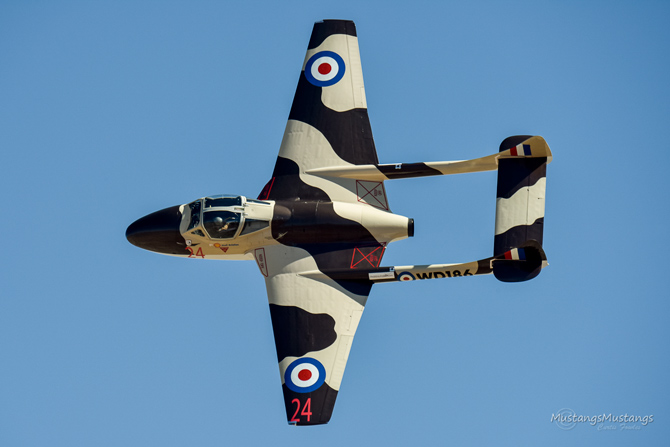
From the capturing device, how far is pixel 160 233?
36.8 m

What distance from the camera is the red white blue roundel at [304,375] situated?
33.5 metres

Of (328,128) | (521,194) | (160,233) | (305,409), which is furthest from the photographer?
(328,128)

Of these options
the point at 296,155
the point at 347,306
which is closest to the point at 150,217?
the point at 296,155

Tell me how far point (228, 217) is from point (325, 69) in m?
6.97

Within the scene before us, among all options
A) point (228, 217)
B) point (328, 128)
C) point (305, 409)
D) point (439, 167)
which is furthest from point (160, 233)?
point (439, 167)

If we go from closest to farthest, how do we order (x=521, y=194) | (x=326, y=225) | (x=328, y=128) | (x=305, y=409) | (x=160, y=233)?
(x=305, y=409) → (x=521, y=194) → (x=326, y=225) → (x=160, y=233) → (x=328, y=128)

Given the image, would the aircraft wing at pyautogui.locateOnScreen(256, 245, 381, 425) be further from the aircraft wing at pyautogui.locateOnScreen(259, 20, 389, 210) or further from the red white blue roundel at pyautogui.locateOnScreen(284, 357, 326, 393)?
the aircraft wing at pyautogui.locateOnScreen(259, 20, 389, 210)

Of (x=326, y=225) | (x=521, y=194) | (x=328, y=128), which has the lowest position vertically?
(x=326, y=225)

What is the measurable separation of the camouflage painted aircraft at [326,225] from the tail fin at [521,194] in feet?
0.11

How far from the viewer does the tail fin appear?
111ft

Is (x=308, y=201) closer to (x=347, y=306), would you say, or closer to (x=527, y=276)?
(x=347, y=306)

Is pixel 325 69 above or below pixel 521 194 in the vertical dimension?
above

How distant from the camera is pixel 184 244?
36.7 meters

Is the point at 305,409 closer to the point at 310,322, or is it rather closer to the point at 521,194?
the point at 310,322
